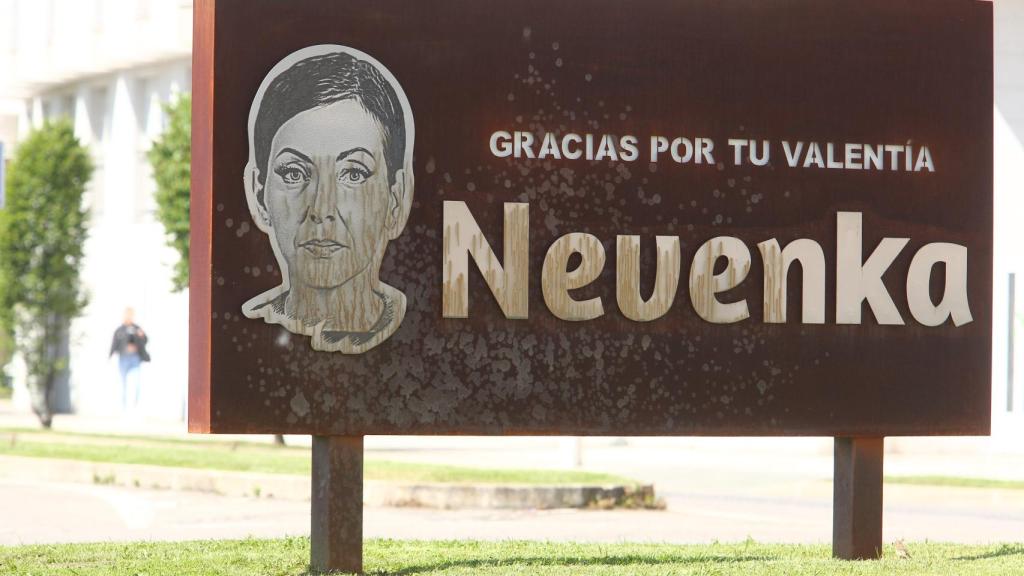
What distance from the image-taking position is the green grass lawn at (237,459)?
17.9 m

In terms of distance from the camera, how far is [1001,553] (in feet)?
37.3

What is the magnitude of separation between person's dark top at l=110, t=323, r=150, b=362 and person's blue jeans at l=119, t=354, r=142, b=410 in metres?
0.16

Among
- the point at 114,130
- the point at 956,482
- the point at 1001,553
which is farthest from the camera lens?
the point at 114,130

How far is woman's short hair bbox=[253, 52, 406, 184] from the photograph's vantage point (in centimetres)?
977

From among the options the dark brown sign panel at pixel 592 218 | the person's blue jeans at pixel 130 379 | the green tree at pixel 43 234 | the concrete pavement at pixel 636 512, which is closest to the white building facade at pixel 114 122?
the person's blue jeans at pixel 130 379

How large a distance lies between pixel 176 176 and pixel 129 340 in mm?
7406

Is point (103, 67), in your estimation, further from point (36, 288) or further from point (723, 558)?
point (723, 558)

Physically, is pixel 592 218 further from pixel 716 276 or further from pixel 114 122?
pixel 114 122

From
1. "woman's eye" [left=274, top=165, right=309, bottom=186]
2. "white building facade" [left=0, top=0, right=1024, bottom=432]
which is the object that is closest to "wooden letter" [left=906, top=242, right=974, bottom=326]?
"woman's eye" [left=274, top=165, right=309, bottom=186]

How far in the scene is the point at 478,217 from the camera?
1005cm

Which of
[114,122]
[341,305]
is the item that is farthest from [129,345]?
[341,305]

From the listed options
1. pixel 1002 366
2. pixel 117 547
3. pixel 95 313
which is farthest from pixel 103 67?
pixel 117 547

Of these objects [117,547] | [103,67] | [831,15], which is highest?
[103,67]

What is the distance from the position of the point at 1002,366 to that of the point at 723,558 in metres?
17.9
